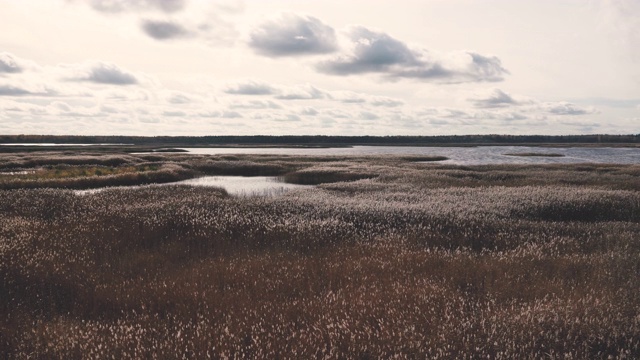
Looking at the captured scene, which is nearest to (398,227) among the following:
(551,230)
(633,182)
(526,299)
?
(551,230)

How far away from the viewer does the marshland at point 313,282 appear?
601 cm

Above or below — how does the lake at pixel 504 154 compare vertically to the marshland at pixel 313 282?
above

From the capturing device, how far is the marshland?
6.01 meters

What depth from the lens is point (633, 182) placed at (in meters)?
30.2

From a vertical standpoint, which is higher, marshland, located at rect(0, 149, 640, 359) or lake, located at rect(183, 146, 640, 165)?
lake, located at rect(183, 146, 640, 165)

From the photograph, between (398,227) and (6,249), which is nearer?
(6,249)

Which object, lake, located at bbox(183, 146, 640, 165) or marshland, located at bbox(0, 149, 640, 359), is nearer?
marshland, located at bbox(0, 149, 640, 359)

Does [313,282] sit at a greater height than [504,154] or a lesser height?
lesser

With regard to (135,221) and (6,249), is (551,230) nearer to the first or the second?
(135,221)

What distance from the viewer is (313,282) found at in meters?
8.80

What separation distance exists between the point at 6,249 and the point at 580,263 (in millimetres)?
13923

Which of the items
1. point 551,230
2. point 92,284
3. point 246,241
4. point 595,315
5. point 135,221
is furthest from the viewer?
point 135,221

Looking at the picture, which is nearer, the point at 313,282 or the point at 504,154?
the point at 313,282

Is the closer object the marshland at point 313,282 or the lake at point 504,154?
the marshland at point 313,282
